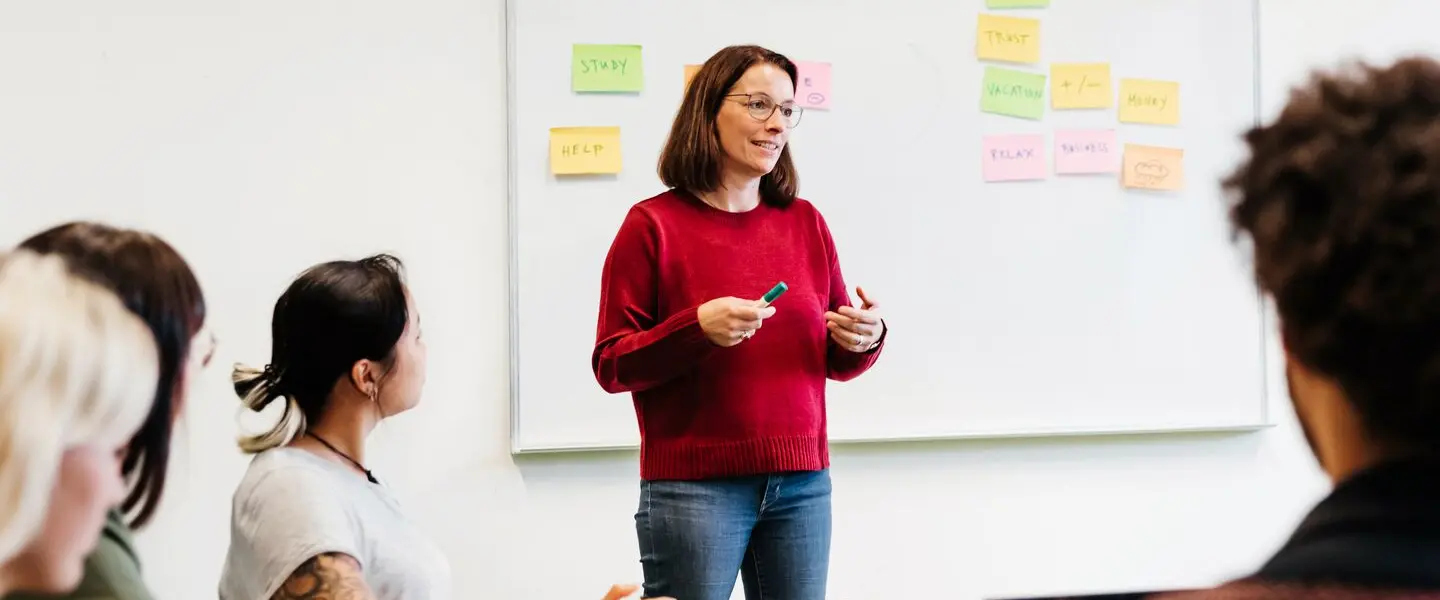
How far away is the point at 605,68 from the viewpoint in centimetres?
240

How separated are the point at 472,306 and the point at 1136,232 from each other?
4.92ft

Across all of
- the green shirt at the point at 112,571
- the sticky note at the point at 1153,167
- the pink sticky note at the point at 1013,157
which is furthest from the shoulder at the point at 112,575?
the sticky note at the point at 1153,167

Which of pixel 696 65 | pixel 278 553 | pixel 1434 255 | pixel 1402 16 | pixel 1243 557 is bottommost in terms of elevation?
pixel 1243 557

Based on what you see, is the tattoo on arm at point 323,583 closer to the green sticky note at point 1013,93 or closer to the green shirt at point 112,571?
the green shirt at point 112,571

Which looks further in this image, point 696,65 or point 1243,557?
point 1243,557

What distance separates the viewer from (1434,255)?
1.96ft

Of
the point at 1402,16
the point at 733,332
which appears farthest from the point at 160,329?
the point at 1402,16

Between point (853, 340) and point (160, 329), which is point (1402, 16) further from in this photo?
point (160, 329)

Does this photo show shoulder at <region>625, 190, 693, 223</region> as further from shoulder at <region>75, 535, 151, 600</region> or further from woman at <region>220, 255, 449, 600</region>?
shoulder at <region>75, 535, 151, 600</region>

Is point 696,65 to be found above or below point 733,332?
above

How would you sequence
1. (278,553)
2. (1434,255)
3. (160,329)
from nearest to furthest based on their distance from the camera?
(1434,255)
(160,329)
(278,553)

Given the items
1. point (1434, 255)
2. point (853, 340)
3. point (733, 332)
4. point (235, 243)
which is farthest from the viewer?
point (235, 243)

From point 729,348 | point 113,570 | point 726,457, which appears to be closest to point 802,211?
point 729,348

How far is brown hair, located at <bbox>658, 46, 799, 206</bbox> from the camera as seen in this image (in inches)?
67.3
